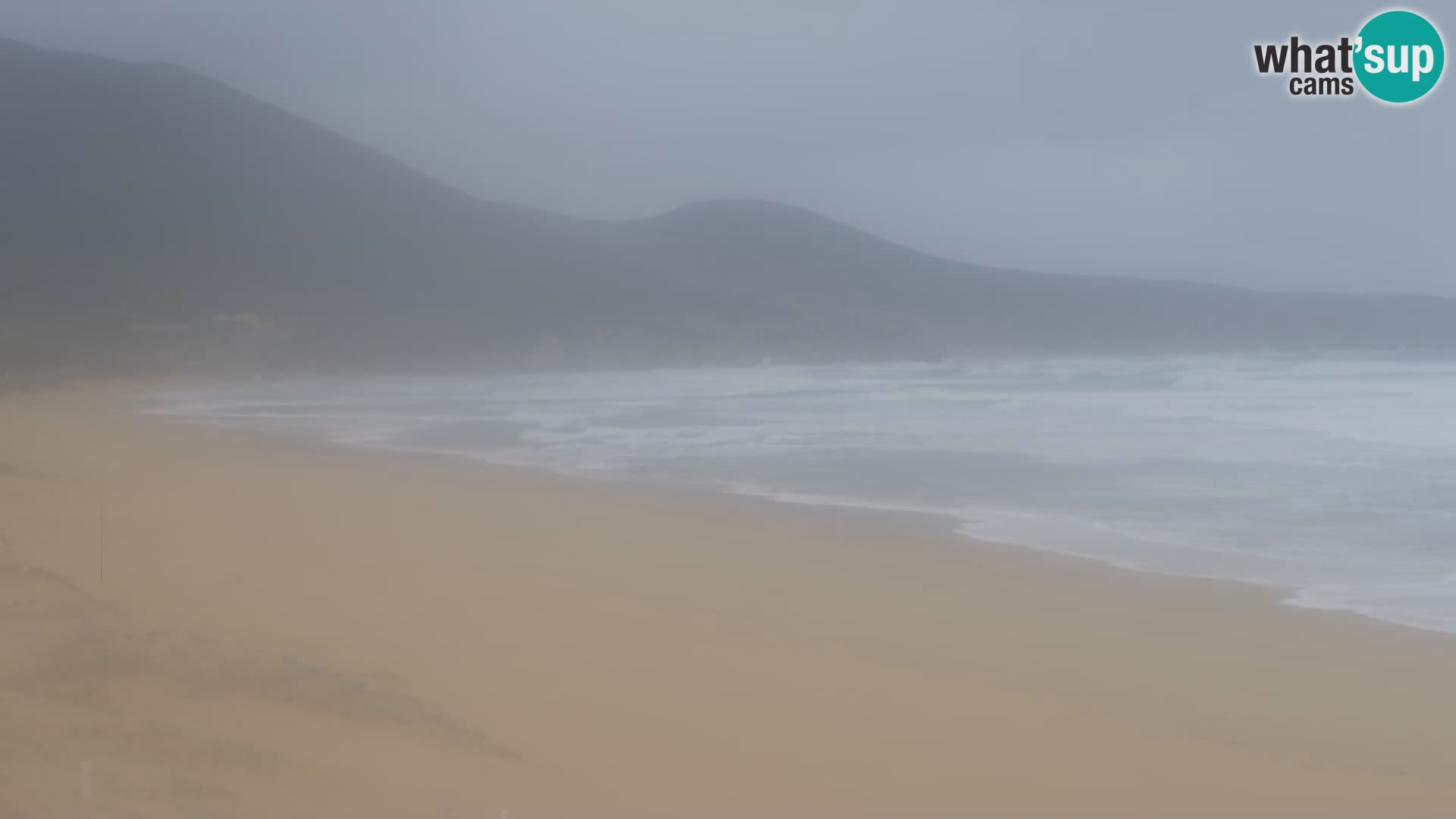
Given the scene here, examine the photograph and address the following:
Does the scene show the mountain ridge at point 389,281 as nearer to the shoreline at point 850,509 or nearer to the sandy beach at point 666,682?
the shoreline at point 850,509

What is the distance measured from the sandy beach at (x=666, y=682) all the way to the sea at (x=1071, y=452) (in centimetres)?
137

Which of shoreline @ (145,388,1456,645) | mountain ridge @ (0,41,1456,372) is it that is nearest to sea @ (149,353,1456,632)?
shoreline @ (145,388,1456,645)

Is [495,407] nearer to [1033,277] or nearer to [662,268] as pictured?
[662,268]

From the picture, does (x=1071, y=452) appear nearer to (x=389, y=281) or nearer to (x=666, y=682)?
(x=666, y=682)

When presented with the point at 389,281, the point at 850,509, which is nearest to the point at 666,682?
the point at 850,509

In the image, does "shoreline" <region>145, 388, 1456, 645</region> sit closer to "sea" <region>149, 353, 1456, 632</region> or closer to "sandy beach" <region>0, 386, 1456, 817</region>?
"sea" <region>149, 353, 1456, 632</region>

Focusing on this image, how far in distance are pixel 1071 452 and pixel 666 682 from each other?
34.9 feet

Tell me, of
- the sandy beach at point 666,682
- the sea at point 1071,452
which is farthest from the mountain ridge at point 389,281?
the sandy beach at point 666,682

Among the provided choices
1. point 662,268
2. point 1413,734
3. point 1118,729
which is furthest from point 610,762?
point 662,268

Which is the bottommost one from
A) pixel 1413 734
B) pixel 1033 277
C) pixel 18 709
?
pixel 1413 734

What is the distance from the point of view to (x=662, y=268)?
77.2 meters

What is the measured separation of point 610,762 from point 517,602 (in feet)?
7.79

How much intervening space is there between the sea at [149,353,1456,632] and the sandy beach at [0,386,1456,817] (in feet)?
4.50

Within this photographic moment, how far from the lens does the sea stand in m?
8.50
